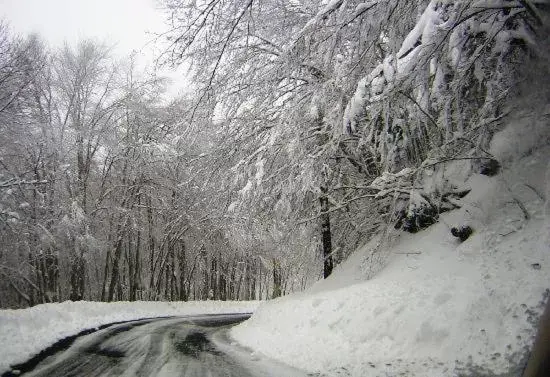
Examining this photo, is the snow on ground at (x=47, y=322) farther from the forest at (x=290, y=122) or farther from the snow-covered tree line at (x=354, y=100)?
the snow-covered tree line at (x=354, y=100)

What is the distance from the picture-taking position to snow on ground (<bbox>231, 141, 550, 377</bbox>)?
483 centimetres

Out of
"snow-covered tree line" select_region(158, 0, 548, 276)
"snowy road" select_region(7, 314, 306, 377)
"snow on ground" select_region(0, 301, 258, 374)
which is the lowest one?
"snowy road" select_region(7, 314, 306, 377)

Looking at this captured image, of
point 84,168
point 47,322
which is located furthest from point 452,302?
point 84,168

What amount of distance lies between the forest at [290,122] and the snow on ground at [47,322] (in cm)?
365

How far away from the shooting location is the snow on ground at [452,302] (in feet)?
15.9

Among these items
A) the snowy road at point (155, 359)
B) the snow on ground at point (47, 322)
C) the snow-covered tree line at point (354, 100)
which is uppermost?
the snow-covered tree line at point (354, 100)

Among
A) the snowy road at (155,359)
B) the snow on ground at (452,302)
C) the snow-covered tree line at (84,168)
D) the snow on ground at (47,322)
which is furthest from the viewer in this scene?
the snow-covered tree line at (84,168)

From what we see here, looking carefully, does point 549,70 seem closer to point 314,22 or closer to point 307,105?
A: point 314,22

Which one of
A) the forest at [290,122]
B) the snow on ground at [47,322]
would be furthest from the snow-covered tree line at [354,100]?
the snow on ground at [47,322]

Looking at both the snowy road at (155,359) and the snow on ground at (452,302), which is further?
the snowy road at (155,359)

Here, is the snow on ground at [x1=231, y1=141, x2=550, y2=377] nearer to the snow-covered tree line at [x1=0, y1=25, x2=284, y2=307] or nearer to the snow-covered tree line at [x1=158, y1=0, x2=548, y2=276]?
the snow-covered tree line at [x1=158, y1=0, x2=548, y2=276]

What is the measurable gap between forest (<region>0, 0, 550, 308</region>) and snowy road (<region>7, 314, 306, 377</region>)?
3.54 meters

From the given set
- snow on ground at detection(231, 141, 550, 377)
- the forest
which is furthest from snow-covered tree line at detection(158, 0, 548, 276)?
snow on ground at detection(231, 141, 550, 377)

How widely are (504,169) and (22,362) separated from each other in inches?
354
